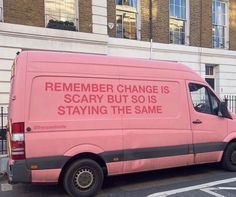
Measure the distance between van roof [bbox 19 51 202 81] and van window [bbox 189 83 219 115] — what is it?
235mm

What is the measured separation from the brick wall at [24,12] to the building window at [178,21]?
6.69 metres

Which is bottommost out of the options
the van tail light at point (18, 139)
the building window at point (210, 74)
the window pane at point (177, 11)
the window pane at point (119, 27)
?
the van tail light at point (18, 139)

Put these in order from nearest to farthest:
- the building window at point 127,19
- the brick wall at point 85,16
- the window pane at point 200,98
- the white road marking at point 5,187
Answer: the white road marking at point 5,187, the window pane at point 200,98, the brick wall at point 85,16, the building window at point 127,19

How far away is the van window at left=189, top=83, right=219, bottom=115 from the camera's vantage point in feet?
27.2

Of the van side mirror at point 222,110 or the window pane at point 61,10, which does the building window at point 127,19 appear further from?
the van side mirror at point 222,110

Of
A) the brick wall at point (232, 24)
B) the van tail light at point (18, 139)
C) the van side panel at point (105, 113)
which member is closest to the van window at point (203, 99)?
the van side panel at point (105, 113)

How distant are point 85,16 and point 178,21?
5366mm

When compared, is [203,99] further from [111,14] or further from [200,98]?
[111,14]

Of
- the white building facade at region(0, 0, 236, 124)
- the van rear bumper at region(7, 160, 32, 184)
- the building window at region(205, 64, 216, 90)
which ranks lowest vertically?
the van rear bumper at region(7, 160, 32, 184)

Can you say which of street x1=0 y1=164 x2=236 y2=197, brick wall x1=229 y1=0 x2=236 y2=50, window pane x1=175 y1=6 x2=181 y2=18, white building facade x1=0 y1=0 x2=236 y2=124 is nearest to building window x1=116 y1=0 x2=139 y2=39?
white building facade x1=0 y1=0 x2=236 y2=124

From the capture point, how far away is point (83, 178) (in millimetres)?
6828

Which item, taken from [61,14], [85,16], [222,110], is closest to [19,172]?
[222,110]

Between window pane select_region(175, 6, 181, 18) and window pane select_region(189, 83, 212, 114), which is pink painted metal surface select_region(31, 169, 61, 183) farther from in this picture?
window pane select_region(175, 6, 181, 18)

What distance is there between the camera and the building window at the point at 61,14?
1443cm
